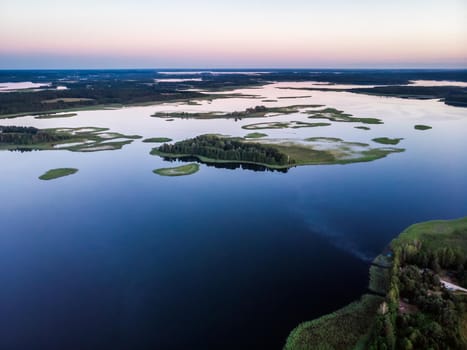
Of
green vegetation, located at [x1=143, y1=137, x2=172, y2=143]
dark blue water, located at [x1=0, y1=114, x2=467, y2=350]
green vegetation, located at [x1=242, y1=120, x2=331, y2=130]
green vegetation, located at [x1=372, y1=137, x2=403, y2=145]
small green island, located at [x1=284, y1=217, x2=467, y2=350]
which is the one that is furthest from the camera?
green vegetation, located at [x1=242, y1=120, x2=331, y2=130]

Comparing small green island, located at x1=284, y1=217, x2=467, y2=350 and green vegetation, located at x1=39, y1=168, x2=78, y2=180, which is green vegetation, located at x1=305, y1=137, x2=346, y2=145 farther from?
small green island, located at x1=284, y1=217, x2=467, y2=350

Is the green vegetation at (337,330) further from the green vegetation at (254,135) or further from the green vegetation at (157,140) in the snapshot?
the green vegetation at (157,140)

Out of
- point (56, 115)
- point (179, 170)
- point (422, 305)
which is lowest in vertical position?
point (179, 170)

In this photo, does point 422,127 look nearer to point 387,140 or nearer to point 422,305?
point 387,140

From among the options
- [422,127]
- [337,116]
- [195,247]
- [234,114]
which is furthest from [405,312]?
[234,114]

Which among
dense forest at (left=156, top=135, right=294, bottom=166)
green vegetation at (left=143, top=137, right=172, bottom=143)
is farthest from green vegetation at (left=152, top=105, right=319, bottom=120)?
dense forest at (left=156, top=135, right=294, bottom=166)

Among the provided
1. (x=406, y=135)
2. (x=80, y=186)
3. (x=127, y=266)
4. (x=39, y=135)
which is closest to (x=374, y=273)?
(x=127, y=266)
